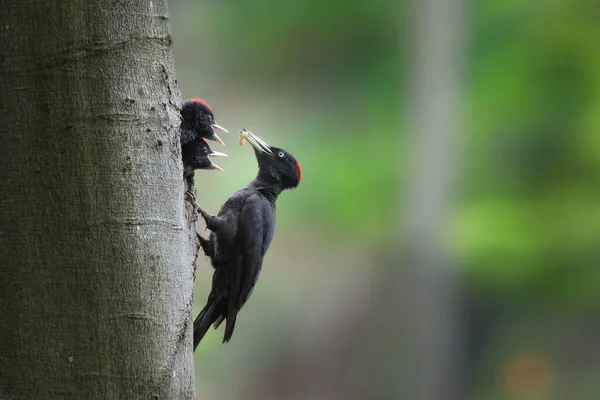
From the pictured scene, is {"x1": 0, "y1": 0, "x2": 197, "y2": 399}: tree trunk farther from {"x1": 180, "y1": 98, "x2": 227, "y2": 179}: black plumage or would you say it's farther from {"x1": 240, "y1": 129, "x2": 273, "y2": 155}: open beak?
{"x1": 240, "y1": 129, "x2": 273, "y2": 155}: open beak

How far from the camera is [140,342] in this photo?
1.54 metres

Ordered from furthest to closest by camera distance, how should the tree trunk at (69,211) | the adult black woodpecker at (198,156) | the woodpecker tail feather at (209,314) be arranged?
the woodpecker tail feather at (209,314), the adult black woodpecker at (198,156), the tree trunk at (69,211)

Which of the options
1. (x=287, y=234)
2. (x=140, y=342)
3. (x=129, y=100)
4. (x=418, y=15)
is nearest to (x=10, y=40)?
(x=129, y=100)

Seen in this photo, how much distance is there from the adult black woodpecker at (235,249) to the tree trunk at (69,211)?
35.2 inches

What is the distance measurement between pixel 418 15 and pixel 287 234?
64.6 inches

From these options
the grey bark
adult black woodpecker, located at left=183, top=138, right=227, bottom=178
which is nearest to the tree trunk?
adult black woodpecker, located at left=183, top=138, right=227, bottom=178

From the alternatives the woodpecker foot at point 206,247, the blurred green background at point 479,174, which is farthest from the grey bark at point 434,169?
the woodpecker foot at point 206,247

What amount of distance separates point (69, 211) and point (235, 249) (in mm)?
1242

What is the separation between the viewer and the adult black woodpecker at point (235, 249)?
2553mm

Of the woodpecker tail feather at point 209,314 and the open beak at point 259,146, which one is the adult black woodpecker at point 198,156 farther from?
the open beak at point 259,146

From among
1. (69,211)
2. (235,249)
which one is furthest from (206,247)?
(69,211)

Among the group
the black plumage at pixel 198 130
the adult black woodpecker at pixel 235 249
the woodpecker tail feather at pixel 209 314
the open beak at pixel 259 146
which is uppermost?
the black plumage at pixel 198 130

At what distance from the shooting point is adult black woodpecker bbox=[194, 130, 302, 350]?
2553mm

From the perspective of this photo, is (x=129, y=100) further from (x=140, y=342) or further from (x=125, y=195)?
(x=140, y=342)
